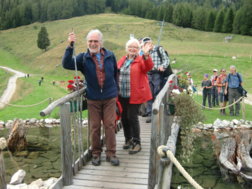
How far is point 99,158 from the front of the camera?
546cm

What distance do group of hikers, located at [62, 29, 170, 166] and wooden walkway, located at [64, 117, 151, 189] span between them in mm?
146

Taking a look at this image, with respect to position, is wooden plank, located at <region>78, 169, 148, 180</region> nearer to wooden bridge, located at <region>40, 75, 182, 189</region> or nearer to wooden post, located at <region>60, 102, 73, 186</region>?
wooden bridge, located at <region>40, 75, 182, 189</region>

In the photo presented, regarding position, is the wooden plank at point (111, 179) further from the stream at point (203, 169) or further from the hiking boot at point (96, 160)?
the stream at point (203, 169)

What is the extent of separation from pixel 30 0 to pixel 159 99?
5055 inches

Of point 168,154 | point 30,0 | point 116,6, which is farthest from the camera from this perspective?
point 116,6

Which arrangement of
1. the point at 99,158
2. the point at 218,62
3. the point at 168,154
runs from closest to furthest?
the point at 168,154, the point at 99,158, the point at 218,62

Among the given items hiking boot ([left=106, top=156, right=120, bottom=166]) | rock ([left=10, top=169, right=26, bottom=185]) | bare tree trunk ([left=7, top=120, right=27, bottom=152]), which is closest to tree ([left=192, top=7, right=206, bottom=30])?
bare tree trunk ([left=7, top=120, right=27, bottom=152])

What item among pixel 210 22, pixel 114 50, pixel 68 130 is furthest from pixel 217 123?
pixel 210 22

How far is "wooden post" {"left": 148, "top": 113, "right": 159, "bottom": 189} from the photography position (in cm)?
429

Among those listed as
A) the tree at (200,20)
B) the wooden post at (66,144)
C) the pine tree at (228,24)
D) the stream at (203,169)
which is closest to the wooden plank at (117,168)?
the wooden post at (66,144)

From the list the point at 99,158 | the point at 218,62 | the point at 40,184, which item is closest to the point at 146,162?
the point at 99,158

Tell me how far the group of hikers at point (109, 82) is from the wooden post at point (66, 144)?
0.62 metres

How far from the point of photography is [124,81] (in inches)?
212

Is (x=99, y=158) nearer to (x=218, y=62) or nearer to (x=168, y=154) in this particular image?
(x=168, y=154)
